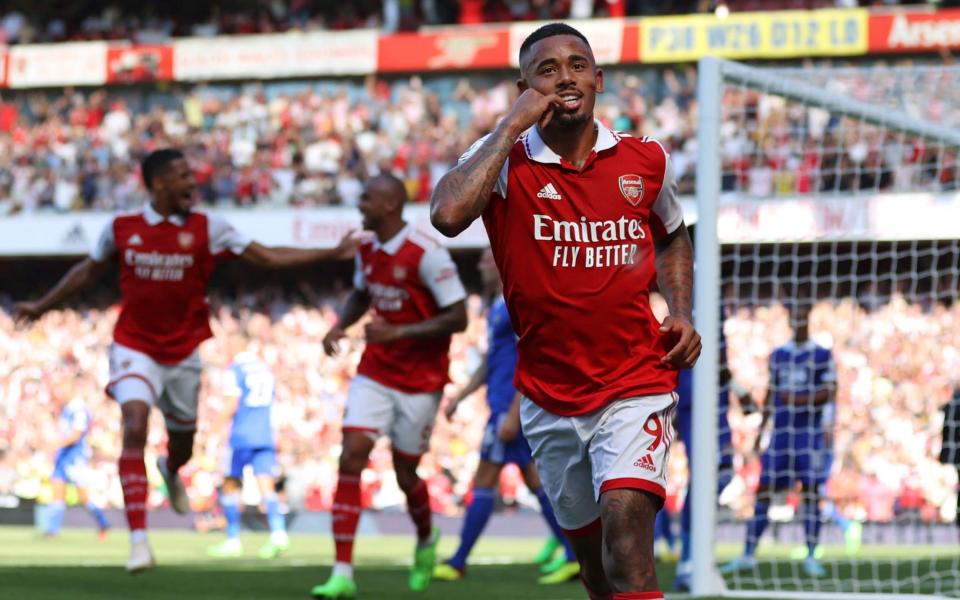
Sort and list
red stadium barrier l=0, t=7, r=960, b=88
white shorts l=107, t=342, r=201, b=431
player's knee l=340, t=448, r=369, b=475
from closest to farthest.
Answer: player's knee l=340, t=448, r=369, b=475 < white shorts l=107, t=342, r=201, b=431 < red stadium barrier l=0, t=7, r=960, b=88

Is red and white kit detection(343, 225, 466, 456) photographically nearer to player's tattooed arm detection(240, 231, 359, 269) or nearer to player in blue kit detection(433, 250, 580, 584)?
player's tattooed arm detection(240, 231, 359, 269)

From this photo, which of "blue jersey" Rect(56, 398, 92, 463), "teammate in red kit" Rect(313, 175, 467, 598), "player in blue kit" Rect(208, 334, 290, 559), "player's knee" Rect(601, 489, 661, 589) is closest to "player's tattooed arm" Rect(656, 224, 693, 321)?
"player's knee" Rect(601, 489, 661, 589)

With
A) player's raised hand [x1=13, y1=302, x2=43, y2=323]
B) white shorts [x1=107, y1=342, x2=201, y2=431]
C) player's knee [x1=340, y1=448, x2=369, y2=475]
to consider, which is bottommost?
player's knee [x1=340, y1=448, x2=369, y2=475]

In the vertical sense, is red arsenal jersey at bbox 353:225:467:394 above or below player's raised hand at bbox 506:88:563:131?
below

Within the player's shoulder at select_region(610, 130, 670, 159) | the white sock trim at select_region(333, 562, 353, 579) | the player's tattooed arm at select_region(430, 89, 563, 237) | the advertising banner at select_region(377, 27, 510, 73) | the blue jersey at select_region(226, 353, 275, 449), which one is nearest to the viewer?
the player's tattooed arm at select_region(430, 89, 563, 237)

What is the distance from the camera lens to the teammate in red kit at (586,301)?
4723 mm

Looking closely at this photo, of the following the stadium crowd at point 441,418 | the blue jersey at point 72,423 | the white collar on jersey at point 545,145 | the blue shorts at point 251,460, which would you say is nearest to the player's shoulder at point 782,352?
the stadium crowd at point 441,418

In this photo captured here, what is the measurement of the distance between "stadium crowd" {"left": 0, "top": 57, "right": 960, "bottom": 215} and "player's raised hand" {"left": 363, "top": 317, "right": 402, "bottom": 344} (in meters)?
14.8

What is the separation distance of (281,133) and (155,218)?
19.8m

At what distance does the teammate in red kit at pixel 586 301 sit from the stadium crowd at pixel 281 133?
1795 centimetres

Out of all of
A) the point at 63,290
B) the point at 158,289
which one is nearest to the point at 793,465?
the point at 158,289

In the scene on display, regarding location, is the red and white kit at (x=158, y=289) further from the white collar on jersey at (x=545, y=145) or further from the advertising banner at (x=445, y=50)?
the advertising banner at (x=445, y=50)

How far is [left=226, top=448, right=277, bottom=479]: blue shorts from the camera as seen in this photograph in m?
14.9

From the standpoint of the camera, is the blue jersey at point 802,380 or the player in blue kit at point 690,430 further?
the blue jersey at point 802,380
